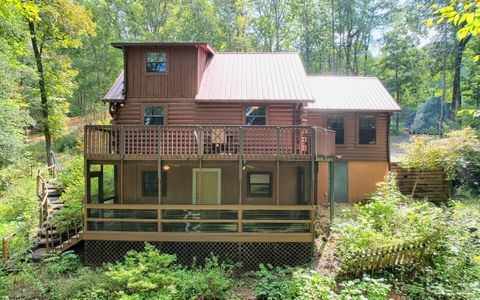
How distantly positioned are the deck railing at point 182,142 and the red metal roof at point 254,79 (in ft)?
6.57

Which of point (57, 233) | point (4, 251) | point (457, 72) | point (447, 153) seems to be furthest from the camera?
point (457, 72)

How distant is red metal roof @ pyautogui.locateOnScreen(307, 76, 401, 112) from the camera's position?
15320mm

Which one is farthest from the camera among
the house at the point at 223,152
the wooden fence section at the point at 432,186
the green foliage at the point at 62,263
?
the wooden fence section at the point at 432,186

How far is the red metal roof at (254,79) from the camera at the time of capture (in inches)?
463

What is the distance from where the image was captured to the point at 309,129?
9.51 m

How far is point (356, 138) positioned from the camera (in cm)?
1570

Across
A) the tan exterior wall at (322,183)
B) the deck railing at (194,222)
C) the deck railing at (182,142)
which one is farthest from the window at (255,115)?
the tan exterior wall at (322,183)

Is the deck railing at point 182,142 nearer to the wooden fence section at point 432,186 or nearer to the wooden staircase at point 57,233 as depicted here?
the wooden staircase at point 57,233

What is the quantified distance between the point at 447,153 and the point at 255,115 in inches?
375

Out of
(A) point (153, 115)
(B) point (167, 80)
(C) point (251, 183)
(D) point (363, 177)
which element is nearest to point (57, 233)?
(A) point (153, 115)

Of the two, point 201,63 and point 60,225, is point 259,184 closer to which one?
point 201,63

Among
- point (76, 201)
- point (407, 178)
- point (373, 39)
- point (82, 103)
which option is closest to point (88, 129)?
point (76, 201)

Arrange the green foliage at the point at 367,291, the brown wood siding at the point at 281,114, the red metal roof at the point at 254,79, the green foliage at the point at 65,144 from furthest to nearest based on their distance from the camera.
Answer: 1. the green foliage at the point at 65,144
2. the brown wood siding at the point at 281,114
3. the red metal roof at the point at 254,79
4. the green foliage at the point at 367,291

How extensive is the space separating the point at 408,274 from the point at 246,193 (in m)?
6.26
